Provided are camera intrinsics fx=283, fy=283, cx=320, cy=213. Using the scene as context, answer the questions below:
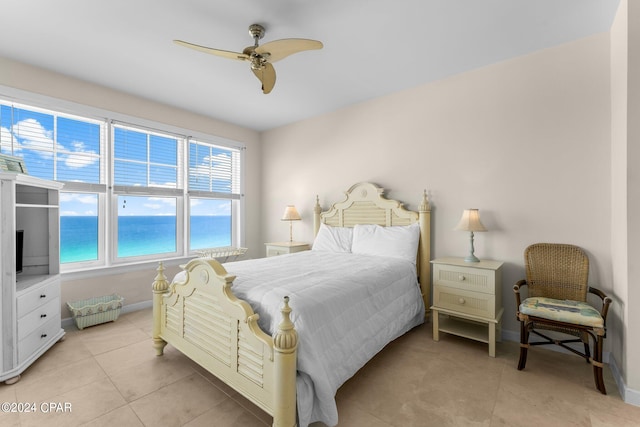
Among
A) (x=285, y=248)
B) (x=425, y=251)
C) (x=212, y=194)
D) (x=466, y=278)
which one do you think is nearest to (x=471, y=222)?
(x=466, y=278)

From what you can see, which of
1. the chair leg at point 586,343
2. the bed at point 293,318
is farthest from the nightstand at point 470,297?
the chair leg at point 586,343

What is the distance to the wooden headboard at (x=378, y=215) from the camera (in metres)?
3.12

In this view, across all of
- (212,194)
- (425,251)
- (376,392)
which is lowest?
(376,392)

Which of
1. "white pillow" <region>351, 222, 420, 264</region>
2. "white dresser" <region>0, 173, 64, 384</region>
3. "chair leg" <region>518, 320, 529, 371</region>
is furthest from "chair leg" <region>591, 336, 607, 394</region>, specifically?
"white dresser" <region>0, 173, 64, 384</region>

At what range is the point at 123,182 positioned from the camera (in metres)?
3.47

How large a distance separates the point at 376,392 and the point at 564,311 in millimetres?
1441

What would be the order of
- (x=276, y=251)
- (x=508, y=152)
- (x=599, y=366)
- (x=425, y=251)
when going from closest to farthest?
1. (x=599, y=366)
2. (x=508, y=152)
3. (x=425, y=251)
4. (x=276, y=251)

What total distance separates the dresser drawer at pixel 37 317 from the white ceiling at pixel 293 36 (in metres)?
2.28

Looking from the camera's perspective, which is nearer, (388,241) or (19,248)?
(19,248)

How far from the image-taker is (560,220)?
249 cm

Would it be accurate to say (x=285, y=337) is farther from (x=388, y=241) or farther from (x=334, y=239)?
(x=334, y=239)

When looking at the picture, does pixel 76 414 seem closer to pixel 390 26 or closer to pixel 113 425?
pixel 113 425

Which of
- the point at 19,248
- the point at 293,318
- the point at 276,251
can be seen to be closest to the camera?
the point at 293,318

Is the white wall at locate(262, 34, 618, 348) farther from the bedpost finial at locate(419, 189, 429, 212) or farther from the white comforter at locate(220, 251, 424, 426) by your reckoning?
the white comforter at locate(220, 251, 424, 426)
